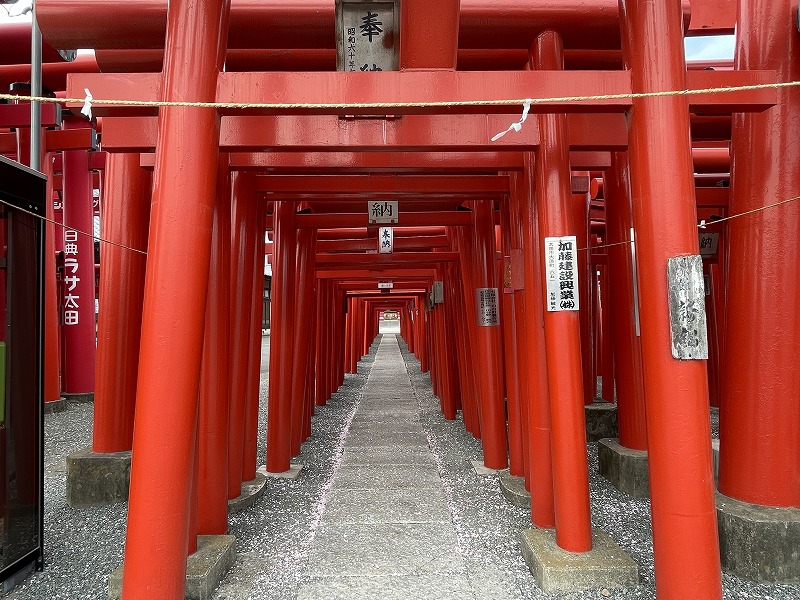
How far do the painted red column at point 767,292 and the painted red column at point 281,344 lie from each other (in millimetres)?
3729

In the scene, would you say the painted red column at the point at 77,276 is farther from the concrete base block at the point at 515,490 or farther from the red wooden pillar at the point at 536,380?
the red wooden pillar at the point at 536,380

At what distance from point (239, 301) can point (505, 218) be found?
250 cm

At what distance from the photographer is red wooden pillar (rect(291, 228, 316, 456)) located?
593 cm

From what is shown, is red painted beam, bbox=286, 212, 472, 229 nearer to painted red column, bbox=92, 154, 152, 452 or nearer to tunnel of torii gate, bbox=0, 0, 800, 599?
tunnel of torii gate, bbox=0, 0, 800, 599

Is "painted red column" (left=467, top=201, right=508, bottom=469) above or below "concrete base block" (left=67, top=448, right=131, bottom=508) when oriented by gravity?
above

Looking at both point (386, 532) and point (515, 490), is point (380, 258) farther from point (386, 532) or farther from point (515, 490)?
point (386, 532)

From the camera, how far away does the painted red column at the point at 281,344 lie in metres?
5.25

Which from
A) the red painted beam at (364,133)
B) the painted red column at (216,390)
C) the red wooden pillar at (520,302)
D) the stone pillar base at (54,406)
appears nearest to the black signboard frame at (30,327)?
the painted red column at (216,390)

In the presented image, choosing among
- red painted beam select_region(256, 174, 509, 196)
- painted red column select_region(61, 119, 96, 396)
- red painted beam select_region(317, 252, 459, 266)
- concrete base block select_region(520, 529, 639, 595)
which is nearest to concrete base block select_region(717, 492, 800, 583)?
concrete base block select_region(520, 529, 639, 595)

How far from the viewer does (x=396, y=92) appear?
8.71 ft

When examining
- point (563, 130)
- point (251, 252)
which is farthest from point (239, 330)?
point (563, 130)

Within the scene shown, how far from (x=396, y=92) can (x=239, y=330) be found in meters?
2.38

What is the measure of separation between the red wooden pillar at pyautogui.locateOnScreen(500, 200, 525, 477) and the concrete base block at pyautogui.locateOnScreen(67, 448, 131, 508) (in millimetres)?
3265

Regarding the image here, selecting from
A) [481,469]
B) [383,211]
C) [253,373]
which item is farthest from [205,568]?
[383,211]
